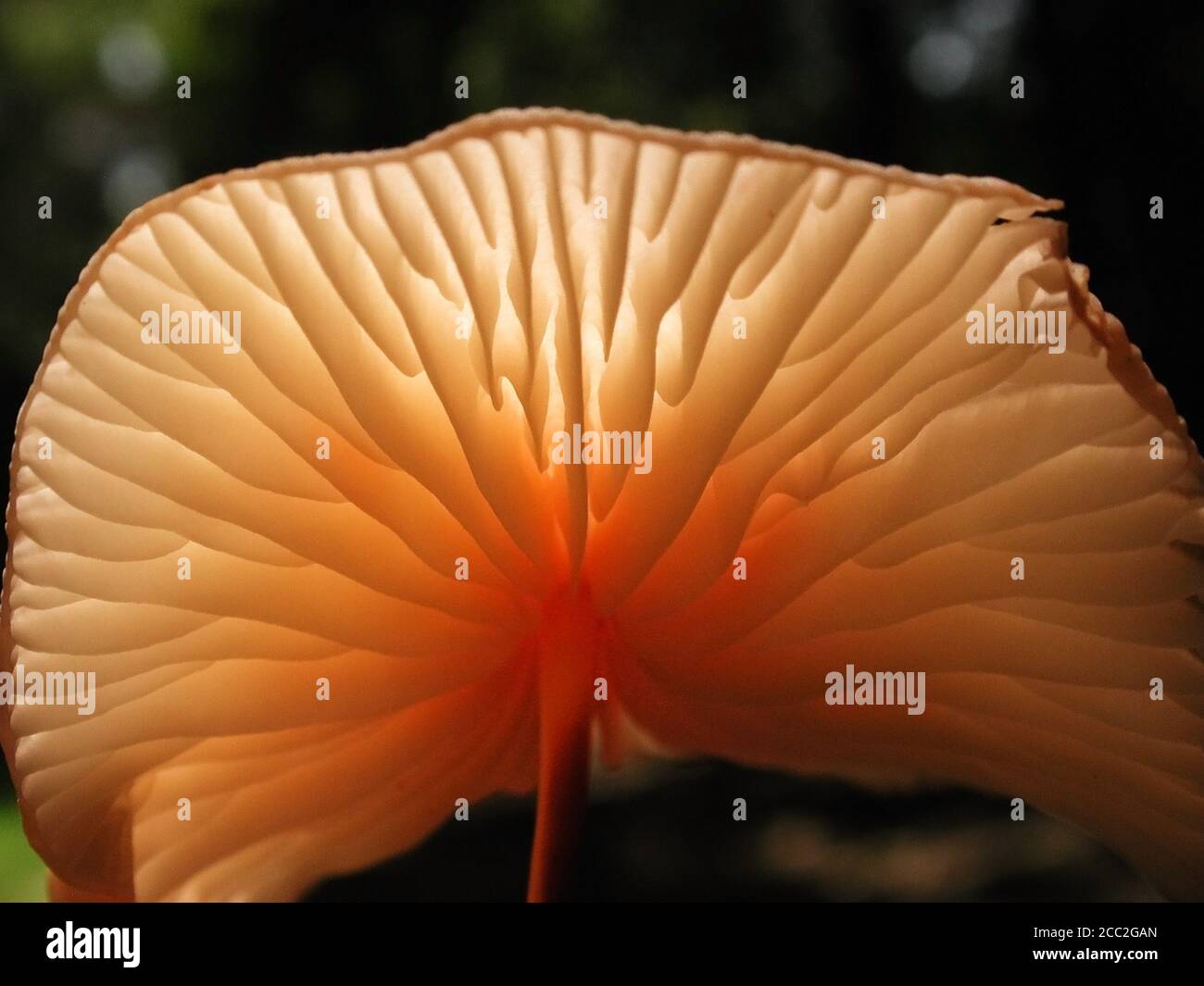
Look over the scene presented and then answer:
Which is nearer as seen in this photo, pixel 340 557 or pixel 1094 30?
pixel 340 557

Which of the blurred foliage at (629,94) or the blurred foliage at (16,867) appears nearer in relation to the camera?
the blurred foliage at (16,867)

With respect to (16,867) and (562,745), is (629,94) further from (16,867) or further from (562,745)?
(562,745)

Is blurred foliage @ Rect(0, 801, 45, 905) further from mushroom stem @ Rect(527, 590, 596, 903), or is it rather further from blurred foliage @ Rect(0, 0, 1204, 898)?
mushroom stem @ Rect(527, 590, 596, 903)

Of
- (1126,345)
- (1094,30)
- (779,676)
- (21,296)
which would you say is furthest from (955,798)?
(21,296)

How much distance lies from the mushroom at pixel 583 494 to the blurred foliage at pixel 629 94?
0.48m

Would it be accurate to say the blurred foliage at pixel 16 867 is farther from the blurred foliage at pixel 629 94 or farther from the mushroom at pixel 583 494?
the mushroom at pixel 583 494

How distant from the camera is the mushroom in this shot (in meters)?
0.37

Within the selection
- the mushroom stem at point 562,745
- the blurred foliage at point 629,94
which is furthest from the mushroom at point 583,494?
the blurred foliage at point 629,94

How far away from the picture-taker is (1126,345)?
1.24 feet

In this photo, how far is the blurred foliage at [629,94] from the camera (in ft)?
3.23

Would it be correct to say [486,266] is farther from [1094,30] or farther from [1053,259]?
[1094,30]

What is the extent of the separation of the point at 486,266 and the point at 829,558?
0.61 ft

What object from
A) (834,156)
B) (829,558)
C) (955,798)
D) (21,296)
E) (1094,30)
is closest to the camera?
(834,156)

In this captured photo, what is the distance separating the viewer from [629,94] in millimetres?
1950
